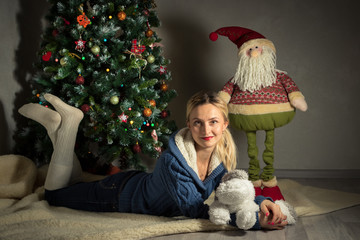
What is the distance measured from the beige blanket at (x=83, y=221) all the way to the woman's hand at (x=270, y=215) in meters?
0.17

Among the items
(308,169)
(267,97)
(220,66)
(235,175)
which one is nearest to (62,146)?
(235,175)

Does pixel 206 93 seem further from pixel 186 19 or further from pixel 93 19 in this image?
pixel 186 19

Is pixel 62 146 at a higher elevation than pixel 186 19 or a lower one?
lower

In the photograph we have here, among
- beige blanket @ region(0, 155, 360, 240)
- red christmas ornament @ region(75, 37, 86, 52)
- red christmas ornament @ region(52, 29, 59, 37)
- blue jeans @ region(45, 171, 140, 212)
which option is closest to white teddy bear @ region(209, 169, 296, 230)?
beige blanket @ region(0, 155, 360, 240)

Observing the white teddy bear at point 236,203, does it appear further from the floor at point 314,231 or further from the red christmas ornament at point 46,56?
the red christmas ornament at point 46,56

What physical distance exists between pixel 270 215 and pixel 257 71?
3.58ft

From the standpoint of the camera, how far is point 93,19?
291 cm

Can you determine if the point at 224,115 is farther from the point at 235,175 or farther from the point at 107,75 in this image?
the point at 107,75

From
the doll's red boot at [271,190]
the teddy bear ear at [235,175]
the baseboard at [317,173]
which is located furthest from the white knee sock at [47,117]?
the baseboard at [317,173]

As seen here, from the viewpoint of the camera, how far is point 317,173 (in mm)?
3479

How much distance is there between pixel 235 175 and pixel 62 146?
3.46ft

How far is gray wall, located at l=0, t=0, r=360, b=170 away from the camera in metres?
3.36

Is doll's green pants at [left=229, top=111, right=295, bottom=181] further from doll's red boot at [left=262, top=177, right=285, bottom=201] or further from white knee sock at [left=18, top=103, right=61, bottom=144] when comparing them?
white knee sock at [left=18, top=103, right=61, bottom=144]

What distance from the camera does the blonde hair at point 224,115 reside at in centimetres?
Result: 219
